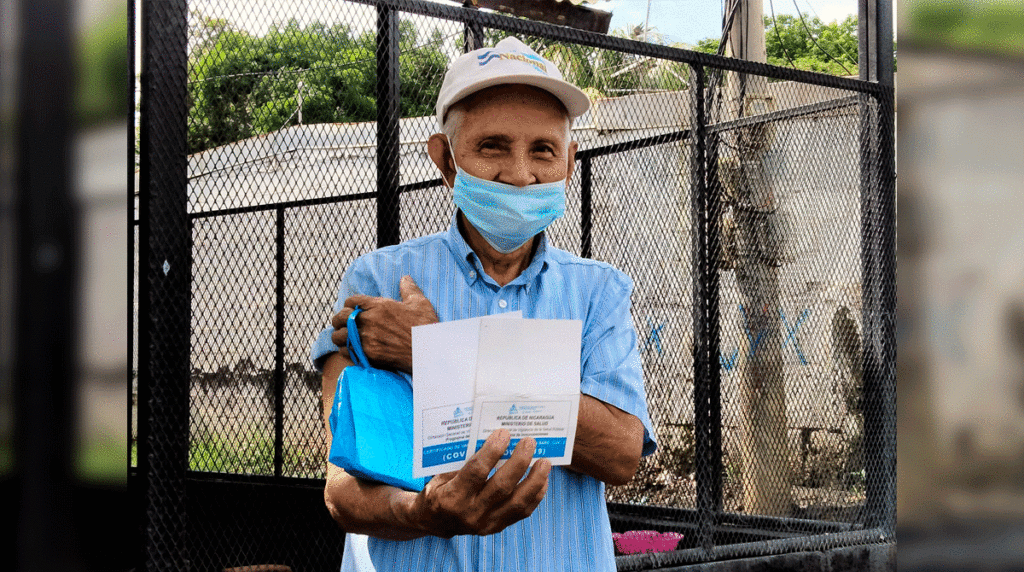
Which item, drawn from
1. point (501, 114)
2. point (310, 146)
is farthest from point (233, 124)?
point (501, 114)

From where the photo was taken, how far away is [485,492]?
4.75 feet

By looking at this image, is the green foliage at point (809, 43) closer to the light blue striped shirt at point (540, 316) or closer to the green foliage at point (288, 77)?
the green foliage at point (288, 77)

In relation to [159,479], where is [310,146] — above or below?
above

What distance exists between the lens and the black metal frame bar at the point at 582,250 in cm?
284

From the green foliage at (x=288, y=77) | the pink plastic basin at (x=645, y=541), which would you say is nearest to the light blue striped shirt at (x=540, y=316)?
the green foliage at (x=288, y=77)

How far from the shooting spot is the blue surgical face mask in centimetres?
188

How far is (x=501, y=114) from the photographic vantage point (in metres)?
1.85

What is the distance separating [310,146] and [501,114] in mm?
1982

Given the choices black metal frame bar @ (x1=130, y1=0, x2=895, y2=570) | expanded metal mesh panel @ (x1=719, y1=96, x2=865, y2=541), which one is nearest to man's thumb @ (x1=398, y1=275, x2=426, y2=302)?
black metal frame bar @ (x1=130, y1=0, x2=895, y2=570)

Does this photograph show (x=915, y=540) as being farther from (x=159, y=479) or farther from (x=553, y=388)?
(x=159, y=479)

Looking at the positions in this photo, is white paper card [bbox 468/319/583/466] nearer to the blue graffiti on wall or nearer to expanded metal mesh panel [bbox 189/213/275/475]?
expanded metal mesh panel [bbox 189/213/275/475]

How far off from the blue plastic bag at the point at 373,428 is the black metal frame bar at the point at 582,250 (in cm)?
150

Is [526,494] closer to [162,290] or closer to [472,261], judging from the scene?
[472,261]

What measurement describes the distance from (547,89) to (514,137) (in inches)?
4.8
